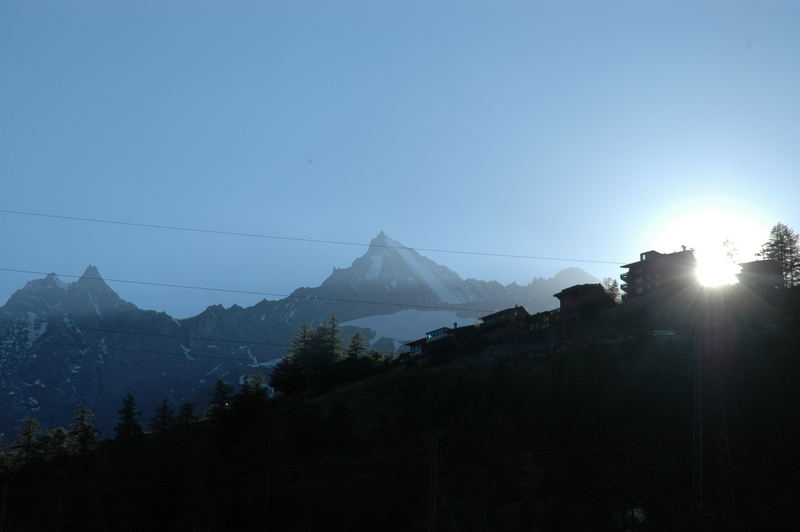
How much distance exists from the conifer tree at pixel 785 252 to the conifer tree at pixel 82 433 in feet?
275

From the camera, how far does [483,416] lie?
188 ft

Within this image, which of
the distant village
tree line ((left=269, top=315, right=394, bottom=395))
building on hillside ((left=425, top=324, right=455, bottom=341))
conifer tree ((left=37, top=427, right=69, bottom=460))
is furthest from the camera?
building on hillside ((left=425, top=324, right=455, bottom=341))

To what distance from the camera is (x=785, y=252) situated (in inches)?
3629

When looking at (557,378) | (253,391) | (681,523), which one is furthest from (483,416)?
(253,391)

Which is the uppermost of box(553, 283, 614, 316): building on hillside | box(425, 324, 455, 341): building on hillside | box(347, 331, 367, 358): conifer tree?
box(553, 283, 614, 316): building on hillside

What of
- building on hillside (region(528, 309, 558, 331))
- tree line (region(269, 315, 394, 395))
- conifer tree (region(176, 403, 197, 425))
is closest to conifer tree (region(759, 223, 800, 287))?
building on hillside (region(528, 309, 558, 331))

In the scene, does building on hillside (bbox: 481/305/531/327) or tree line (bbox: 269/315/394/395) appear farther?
tree line (bbox: 269/315/394/395)

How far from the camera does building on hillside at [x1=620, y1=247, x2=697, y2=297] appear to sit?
303 feet

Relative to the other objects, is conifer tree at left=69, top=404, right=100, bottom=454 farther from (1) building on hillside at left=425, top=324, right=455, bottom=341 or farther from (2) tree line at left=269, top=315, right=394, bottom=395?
(1) building on hillside at left=425, top=324, right=455, bottom=341

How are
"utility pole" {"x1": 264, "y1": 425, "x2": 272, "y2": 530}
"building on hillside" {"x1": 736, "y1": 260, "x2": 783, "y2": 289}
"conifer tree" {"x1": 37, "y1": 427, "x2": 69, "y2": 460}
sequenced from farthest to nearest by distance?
"building on hillside" {"x1": 736, "y1": 260, "x2": 783, "y2": 289} < "conifer tree" {"x1": 37, "y1": 427, "x2": 69, "y2": 460} < "utility pole" {"x1": 264, "y1": 425, "x2": 272, "y2": 530}

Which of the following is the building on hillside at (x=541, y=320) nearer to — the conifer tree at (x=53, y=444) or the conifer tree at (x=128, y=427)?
the conifer tree at (x=128, y=427)

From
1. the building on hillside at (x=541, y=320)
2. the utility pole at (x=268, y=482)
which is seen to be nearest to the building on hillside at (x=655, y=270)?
the building on hillside at (x=541, y=320)

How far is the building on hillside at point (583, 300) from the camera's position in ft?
274

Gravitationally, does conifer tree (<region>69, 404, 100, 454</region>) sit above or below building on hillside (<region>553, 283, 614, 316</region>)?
below
